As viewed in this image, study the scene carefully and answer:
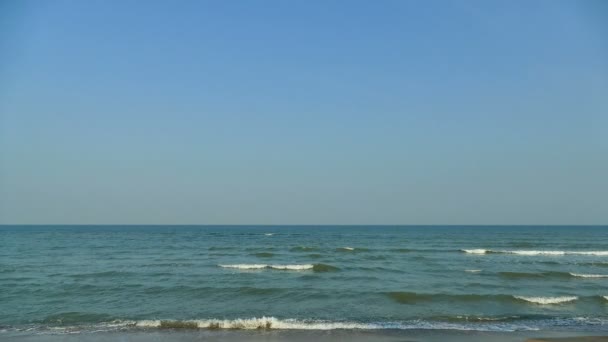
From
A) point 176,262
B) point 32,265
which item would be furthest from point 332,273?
point 32,265

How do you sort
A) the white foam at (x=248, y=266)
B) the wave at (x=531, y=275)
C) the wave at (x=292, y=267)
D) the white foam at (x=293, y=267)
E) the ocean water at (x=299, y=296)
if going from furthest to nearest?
the white foam at (x=293, y=267) < the white foam at (x=248, y=266) < the wave at (x=292, y=267) < the wave at (x=531, y=275) < the ocean water at (x=299, y=296)

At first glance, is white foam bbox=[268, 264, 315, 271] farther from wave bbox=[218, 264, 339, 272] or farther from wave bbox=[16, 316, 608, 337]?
wave bbox=[16, 316, 608, 337]

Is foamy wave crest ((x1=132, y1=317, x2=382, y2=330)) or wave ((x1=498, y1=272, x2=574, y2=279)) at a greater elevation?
foamy wave crest ((x1=132, y1=317, x2=382, y2=330))

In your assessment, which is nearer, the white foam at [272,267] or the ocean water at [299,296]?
the ocean water at [299,296]

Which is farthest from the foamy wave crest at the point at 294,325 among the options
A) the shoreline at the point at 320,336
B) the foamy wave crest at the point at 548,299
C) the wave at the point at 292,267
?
the wave at the point at 292,267

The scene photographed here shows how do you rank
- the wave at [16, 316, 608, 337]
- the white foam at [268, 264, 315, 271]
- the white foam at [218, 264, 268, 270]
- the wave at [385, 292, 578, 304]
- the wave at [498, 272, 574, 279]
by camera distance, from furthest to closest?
the white foam at [268, 264, 315, 271], the white foam at [218, 264, 268, 270], the wave at [498, 272, 574, 279], the wave at [385, 292, 578, 304], the wave at [16, 316, 608, 337]

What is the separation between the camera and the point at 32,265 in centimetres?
2673

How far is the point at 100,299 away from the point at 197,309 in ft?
14.0

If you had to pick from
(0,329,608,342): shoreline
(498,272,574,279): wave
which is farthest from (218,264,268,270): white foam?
(498,272,574,279): wave

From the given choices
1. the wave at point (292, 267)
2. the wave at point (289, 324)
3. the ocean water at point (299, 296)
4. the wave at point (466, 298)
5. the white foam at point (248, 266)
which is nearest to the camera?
the wave at point (289, 324)

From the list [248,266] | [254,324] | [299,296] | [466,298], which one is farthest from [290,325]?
[248,266]

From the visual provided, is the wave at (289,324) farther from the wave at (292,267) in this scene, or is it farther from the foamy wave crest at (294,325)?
the wave at (292,267)

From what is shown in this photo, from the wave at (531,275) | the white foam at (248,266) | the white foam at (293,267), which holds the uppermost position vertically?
the wave at (531,275)

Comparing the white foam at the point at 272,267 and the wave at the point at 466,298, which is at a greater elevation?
the wave at the point at 466,298
